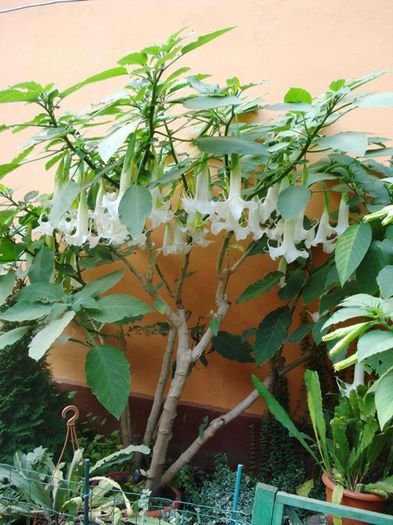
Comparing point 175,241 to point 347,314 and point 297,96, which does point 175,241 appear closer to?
point 297,96

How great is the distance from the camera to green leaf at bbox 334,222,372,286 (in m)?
1.70

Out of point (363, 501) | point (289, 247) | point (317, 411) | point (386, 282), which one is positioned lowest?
point (363, 501)

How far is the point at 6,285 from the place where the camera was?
2211 millimetres

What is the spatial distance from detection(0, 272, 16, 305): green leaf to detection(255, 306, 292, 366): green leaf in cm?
93

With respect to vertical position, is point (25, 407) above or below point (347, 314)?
below

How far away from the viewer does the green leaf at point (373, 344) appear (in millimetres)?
1207

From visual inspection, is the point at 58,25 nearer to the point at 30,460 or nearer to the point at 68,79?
the point at 68,79

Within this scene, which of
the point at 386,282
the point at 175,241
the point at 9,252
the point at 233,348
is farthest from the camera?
the point at 233,348

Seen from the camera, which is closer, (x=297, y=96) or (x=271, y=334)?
(x=297, y=96)

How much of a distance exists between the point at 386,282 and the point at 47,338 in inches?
37.3

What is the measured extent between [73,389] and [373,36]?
2.18 meters

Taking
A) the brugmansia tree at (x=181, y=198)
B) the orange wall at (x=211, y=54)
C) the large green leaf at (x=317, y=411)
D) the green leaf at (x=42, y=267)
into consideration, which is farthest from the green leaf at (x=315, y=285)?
the green leaf at (x=42, y=267)

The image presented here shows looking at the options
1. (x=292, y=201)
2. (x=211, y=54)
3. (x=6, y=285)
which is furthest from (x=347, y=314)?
(x=211, y=54)

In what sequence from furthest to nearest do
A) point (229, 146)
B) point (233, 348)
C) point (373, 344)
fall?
point (233, 348) → point (229, 146) → point (373, 344)
